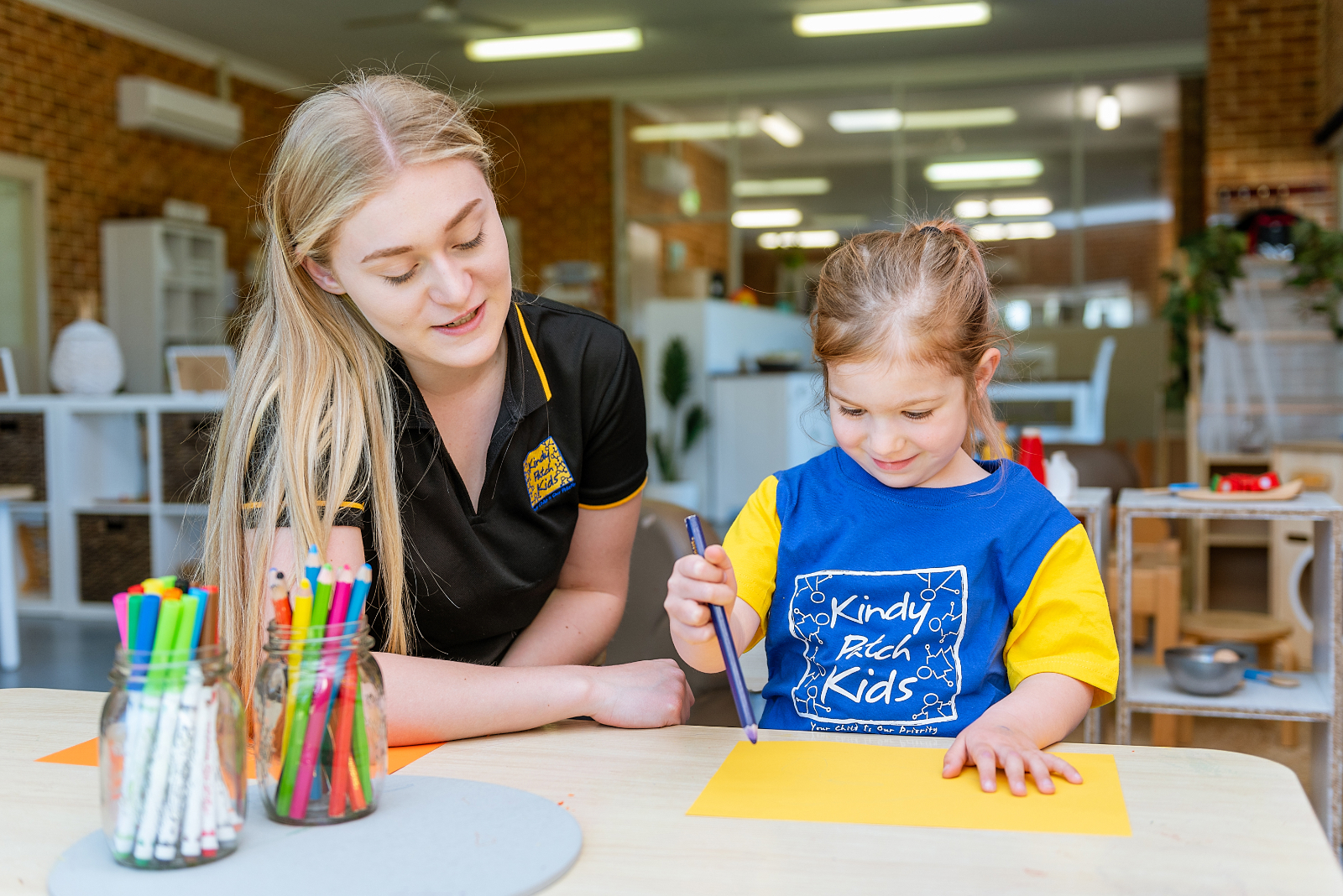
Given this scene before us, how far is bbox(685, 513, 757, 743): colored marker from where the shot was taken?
0.79 m

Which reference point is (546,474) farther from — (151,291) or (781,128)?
(781,128)

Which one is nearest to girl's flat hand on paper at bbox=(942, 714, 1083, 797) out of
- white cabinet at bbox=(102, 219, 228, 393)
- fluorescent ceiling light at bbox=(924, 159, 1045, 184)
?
white cabinet at bbox=(102, 219, 228, 393)

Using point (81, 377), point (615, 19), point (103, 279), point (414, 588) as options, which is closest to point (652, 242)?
point (615, 19)

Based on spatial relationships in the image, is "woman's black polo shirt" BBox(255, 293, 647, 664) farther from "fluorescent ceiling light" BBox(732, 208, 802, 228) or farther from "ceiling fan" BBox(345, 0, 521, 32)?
"fluorescent ceiling light" BBox(732, 208, 802, 228)

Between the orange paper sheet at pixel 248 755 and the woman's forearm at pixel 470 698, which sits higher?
the woman's forearm at pixel 470 698

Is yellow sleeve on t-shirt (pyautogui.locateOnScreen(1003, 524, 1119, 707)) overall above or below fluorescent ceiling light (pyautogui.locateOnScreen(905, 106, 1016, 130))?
below

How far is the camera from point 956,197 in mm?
8695

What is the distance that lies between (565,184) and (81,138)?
3.70 meters

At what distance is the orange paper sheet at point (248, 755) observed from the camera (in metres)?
0.92

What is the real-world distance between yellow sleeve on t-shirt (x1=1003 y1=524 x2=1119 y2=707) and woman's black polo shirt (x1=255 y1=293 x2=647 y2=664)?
485mm

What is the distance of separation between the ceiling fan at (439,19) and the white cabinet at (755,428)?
8.48ft

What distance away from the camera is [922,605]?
1125 mm

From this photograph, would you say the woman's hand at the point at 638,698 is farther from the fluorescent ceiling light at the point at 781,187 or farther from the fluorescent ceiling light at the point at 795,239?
the fluorescent ceiling light at the point at 781,187

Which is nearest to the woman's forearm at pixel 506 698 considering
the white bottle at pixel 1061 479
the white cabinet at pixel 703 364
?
the white bottle at pixel 1061 479
